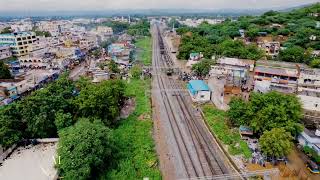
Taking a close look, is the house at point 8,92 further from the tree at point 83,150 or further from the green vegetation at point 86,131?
the tree at point 83,150

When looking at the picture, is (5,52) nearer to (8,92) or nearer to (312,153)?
(8,92)

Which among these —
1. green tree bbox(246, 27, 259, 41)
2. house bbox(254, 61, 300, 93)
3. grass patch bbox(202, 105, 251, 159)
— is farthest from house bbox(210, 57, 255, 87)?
green tree bbox(246, 27, 259, 41)

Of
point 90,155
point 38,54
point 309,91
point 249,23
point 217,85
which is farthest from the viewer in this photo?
point 249,23

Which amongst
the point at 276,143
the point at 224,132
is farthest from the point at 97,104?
the point at 276,143

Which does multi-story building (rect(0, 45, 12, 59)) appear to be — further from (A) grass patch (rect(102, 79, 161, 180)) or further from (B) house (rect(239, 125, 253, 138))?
(B) house (rect(239, 125, 253, 138))

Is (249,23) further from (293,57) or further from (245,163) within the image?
(245,163)

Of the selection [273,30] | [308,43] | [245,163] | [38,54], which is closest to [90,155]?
[245,163]

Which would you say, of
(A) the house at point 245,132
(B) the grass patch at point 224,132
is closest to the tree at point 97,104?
(B) the grass patch at point 224,132
